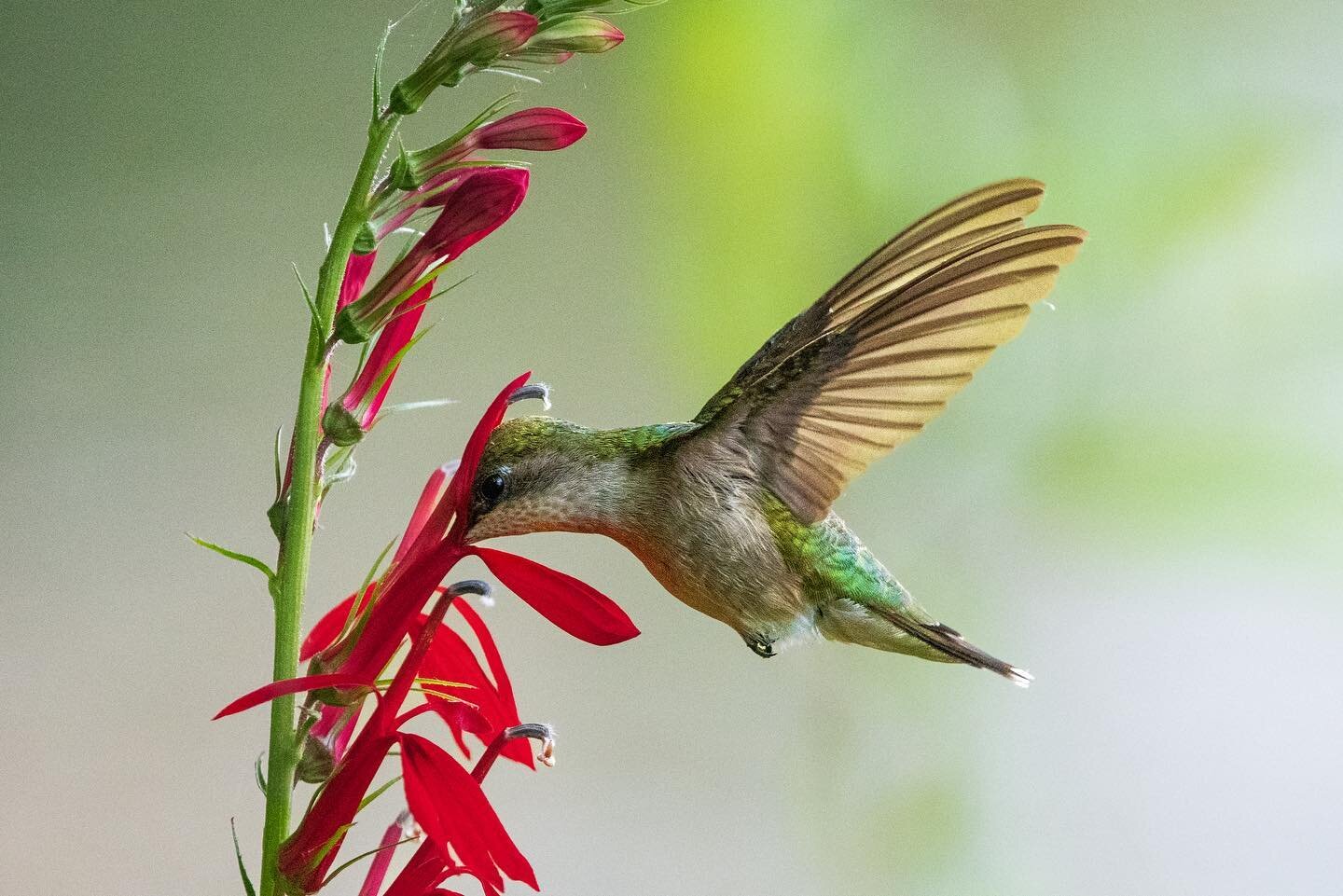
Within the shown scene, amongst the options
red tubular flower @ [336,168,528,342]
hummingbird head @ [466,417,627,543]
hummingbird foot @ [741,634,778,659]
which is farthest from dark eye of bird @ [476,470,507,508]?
hummingbird foot @ [741,634,778,659]

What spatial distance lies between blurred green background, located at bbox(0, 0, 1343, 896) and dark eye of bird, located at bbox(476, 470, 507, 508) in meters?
0.66

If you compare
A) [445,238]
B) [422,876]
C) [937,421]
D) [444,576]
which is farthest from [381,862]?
[937,421]

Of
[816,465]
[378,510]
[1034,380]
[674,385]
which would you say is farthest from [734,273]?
[816,465]

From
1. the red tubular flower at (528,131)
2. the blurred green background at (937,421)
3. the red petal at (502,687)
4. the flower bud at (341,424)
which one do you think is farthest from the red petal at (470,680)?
the blurred green background at (937,421)

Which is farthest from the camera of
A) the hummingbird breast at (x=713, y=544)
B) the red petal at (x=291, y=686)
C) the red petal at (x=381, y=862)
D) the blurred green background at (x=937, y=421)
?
the blurred green background at (x=937, y=421)

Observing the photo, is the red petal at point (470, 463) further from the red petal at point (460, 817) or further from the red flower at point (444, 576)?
the red petal at point (460, 817)

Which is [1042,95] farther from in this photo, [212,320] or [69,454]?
[69,454]

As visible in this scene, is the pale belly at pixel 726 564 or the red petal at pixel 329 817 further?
the pale belly at pixel 726 564

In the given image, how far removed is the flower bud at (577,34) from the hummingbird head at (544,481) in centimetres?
19

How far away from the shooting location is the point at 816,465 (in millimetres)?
Result: 687

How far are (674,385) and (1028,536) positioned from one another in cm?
42

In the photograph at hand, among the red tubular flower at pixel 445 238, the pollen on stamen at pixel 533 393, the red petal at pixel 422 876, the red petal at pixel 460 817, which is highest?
the red tubular flower at pixel 445 238

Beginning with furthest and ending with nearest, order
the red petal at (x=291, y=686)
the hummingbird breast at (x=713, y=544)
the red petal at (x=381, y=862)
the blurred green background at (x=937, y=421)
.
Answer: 1. the blurred green background at (x=937, y=421)
2. the hummingbird breast at (x=713, y=544)
3. the red petal at (x=381, y=862)
4. the red petal at (x=291, y=686)

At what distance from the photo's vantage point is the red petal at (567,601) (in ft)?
1.72
